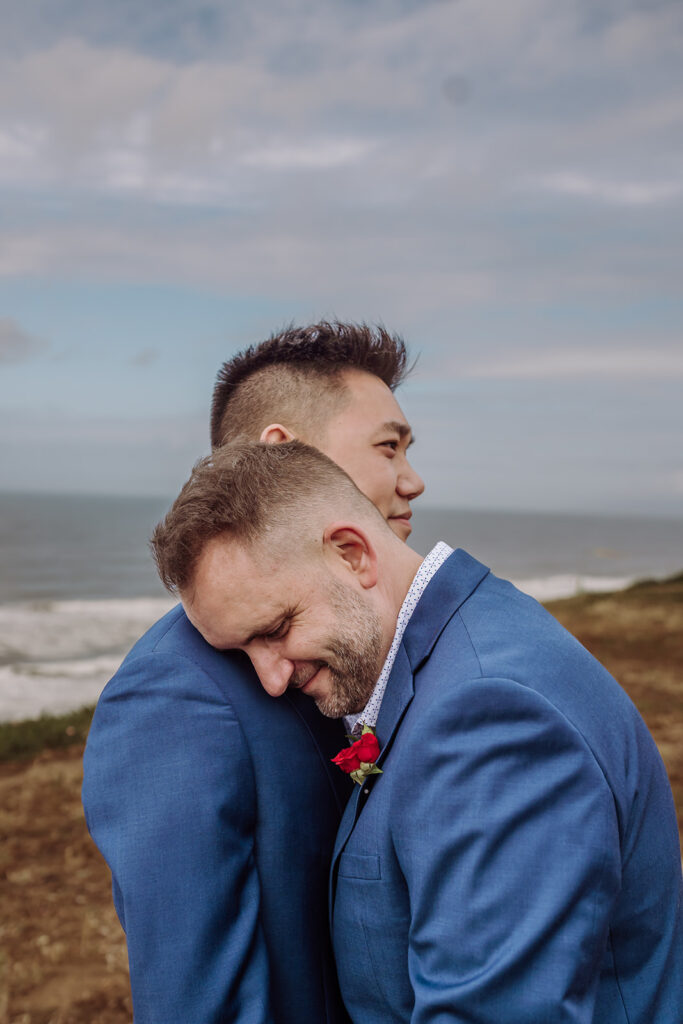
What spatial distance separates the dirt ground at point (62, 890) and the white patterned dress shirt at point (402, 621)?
402 centimetres

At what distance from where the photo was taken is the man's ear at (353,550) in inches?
91.1

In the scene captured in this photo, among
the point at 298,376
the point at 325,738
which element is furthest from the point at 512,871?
the point at 298,376

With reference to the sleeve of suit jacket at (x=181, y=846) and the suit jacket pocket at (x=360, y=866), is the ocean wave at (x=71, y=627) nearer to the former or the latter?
the sleeve of suit jacket at (x=181, y=846)

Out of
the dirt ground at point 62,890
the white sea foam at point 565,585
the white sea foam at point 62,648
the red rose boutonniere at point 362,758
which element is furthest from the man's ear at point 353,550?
the white sea foam at point 565,585

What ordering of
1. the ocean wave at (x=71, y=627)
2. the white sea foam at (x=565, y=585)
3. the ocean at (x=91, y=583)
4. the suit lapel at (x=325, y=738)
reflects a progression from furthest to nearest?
the white sea foam at (x=565, y=585)
the ocean wave at (x=71, y=627)
the ocean at (x=91, y=583)
the suit lapel at (x=325, y=738)

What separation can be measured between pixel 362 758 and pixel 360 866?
252 mm

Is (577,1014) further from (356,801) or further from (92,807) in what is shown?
(92,807)

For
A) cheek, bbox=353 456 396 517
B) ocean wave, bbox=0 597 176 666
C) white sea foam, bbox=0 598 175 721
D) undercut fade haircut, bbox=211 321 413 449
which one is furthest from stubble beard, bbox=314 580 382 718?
ocean wave, bbox=0 597 176 666

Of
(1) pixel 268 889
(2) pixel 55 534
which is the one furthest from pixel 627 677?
(2) pixel 55 534

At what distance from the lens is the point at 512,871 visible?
1.63 metres

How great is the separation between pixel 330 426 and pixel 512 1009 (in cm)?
235

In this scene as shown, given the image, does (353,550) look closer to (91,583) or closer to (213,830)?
(213,830)

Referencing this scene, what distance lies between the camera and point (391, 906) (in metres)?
2.01

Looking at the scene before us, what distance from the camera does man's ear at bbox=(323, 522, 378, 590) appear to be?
2313 millimetres
